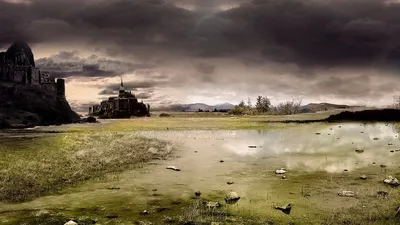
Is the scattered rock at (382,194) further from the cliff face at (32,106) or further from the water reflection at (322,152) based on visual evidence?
the cliff face at (32,106)

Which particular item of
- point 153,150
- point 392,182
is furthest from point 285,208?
point 153,150

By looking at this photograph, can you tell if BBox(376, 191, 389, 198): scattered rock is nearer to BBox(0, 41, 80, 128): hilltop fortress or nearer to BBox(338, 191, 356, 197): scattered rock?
BBox(338, 191, 356, 197): scattered rock

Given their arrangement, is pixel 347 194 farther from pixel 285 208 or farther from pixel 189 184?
pixel 189 184

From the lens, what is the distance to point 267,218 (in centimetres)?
1341

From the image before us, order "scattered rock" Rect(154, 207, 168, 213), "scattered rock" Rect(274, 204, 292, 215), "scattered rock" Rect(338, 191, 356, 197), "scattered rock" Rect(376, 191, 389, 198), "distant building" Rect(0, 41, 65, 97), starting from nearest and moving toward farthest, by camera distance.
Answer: "scattered rock" Rect(274, 204, 292, 215) → "scattered rock" Rect(154, 207, 168, 213) → "scattered rock" Rect(376, 191, 389, 198) → "scattered rock" Rect(338, 191, 356, 197) → "distant building" Rect(0, 41, 65, 97)

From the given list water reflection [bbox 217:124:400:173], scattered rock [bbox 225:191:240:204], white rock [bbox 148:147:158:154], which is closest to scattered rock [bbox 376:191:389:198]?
water reflection [bbox 217:124:400:173]

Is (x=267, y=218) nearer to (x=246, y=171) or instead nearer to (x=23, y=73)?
(x=246, y=171)

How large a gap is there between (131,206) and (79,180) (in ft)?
21.2

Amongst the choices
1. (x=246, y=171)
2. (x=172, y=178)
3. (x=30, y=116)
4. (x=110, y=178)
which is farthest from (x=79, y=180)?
(x=30, y=116)

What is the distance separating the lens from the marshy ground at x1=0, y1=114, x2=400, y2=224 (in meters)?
13.7

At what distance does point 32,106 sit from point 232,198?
3899 inches

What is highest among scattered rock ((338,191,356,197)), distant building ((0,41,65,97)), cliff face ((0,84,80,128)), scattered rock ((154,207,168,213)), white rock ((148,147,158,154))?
distant building ((0,41,65,97))

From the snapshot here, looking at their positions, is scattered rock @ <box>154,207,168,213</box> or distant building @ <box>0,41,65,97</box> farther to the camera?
A: distant building @ <box>0,41,65,97</box>

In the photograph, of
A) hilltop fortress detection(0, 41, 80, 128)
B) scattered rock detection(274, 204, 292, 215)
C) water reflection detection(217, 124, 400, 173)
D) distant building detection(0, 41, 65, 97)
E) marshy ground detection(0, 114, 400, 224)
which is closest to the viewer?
marshy ground detection(0, 114, 400, 224)
